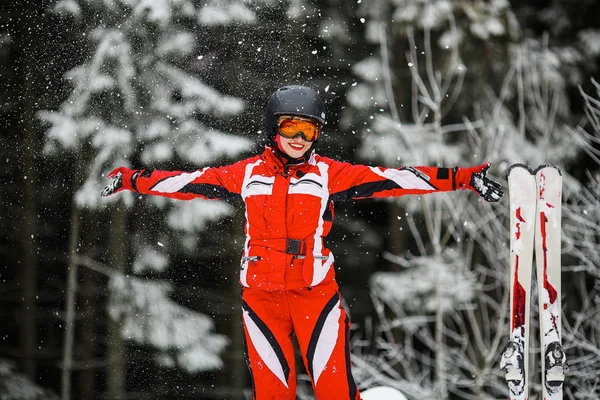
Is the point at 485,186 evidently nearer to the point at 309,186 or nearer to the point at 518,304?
the point at 518,304

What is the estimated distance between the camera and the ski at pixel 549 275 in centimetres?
318

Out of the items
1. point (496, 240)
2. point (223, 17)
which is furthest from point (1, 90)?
point (496, 240)

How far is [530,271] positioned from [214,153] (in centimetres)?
315

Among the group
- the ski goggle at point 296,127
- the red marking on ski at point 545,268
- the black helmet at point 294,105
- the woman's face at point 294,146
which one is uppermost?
the black helmet at point 294,105

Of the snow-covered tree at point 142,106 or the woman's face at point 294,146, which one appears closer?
the woman's face at point 294,146

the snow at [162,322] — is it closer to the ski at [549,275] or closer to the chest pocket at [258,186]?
the chest pocket at [258,186]

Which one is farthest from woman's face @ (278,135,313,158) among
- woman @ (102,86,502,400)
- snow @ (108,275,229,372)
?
snow @ (108,275,229,372)

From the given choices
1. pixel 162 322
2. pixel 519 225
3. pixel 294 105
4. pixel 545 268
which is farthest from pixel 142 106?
pixel 545 268

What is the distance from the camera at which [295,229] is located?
10.1 feet

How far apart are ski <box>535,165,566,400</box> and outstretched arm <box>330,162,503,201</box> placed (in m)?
0.32

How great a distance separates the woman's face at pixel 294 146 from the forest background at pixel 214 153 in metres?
2.28

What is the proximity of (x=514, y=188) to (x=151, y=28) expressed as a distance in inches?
141

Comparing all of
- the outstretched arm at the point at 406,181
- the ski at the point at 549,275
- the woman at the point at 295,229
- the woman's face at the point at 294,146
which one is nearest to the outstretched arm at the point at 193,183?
the woman at the point at 295,229

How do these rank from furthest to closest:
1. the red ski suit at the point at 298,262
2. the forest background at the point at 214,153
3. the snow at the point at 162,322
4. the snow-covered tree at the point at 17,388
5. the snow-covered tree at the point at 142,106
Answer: the snow-covered tree at the point at 17,388
the snow at the point at 162,322
the forest background at the point at 214,153
the snow-covered tree at the point at 142,106
the red ski suit at the point at 298,262
